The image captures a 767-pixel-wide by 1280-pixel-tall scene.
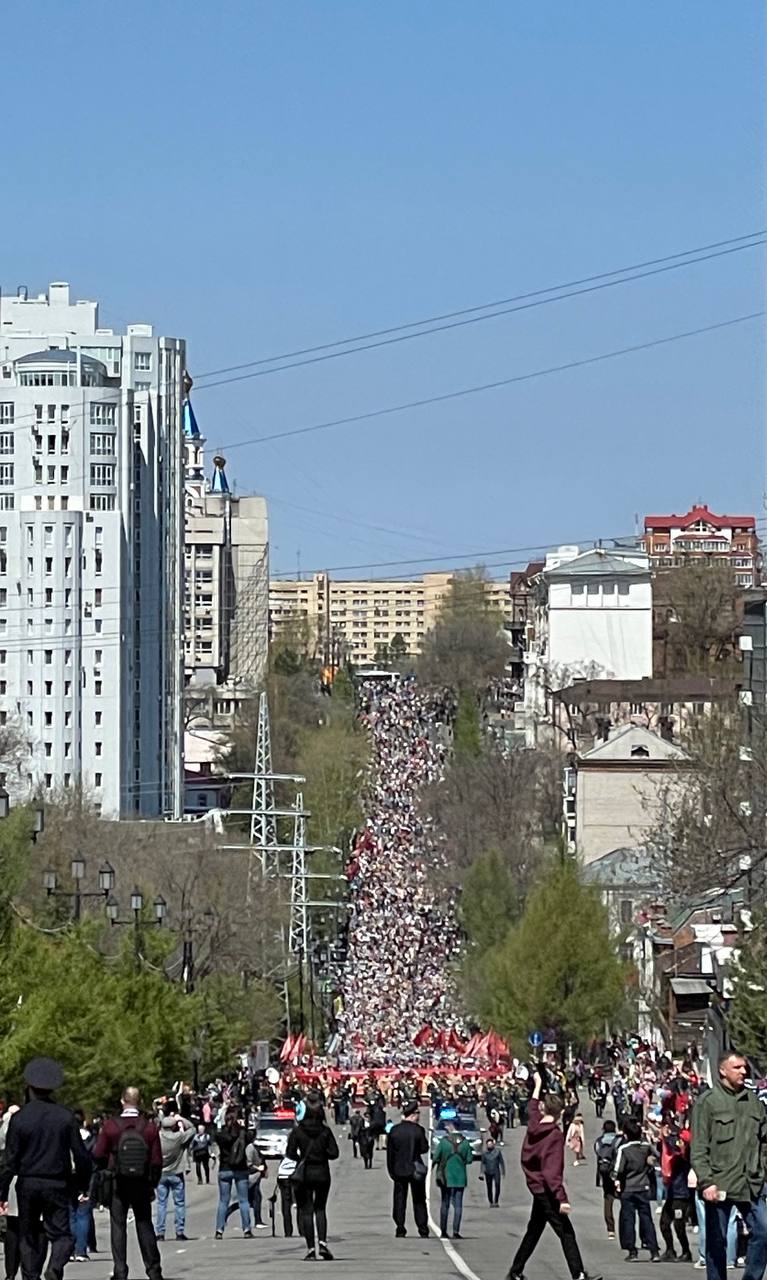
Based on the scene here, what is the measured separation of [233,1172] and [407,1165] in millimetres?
3307

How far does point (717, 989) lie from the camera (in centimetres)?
6184

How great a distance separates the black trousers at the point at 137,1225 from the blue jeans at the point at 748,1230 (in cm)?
493

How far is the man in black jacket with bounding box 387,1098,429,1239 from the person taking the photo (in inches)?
1077

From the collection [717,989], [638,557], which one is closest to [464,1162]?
[717,989]

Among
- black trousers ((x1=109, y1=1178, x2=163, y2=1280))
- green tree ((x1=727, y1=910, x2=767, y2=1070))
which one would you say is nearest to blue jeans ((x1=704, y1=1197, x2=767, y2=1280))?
black trousers ((x1=109, y1=1178, x2=163, y2=1280))

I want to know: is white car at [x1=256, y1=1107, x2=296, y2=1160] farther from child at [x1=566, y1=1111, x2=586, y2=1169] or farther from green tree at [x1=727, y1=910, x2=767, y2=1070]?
green tree at [x1=727, y1=910, x2=767, y2=1070]

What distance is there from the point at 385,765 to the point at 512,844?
4961cm

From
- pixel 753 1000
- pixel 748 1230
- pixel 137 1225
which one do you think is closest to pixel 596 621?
pixel 753 1000

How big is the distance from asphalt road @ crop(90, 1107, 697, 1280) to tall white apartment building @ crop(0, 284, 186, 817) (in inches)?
4784

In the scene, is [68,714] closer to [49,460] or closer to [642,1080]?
[49,460]

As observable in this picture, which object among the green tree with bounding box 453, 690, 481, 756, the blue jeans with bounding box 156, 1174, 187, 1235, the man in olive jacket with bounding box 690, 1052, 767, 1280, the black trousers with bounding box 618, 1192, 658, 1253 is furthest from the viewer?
the green tree with bounding box 453, 690, 481, 756

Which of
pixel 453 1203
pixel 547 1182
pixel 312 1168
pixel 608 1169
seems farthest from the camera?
pixel 608 1169

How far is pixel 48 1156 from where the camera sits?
1666 cm

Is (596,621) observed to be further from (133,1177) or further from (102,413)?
(133,1177)
